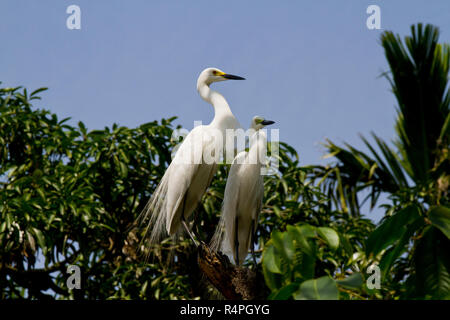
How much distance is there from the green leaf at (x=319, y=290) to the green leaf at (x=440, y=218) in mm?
279

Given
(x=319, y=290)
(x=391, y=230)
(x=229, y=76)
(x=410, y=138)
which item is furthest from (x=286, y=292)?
(x=410, y=138)

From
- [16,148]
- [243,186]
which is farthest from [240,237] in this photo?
[16,148]

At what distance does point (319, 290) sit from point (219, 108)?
1.94 meters

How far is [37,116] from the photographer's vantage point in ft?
15.6

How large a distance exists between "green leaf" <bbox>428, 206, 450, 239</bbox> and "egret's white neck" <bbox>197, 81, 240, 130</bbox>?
171 centimetres

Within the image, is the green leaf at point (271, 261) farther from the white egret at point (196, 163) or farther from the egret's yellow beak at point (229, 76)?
the egret's yellow beak at point (229, 76)

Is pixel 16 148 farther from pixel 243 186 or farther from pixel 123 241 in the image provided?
pixel 243 186

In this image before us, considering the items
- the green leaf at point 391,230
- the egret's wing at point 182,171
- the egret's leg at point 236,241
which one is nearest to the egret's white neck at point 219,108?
the egret's wing at point 182,171

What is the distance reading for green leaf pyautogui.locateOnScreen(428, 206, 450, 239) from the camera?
3.68 ft

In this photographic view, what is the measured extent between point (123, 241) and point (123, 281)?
1.50 feet

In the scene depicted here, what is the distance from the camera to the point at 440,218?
45.3 inches

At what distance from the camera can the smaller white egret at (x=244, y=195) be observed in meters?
2.94
